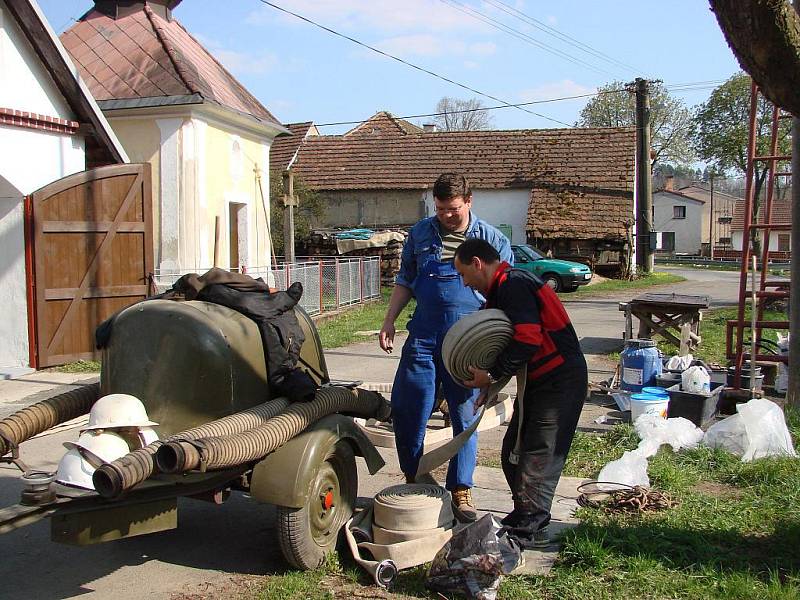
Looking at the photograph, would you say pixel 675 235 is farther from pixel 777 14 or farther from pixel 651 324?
pixel 777 14

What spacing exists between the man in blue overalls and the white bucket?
2787 millimetres

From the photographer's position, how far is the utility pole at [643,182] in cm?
3161

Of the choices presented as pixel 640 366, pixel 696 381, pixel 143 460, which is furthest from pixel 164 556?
pixel 640 366

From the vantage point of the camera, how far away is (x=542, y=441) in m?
4.27

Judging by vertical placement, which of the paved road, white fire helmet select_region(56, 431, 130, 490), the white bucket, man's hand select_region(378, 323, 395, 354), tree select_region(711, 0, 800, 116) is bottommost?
the paved road

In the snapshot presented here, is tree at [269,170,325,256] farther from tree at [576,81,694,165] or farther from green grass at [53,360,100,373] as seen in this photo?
tree at [576,81,694,165]

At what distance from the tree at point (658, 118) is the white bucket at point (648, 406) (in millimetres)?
56776

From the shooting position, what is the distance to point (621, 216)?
3048cm

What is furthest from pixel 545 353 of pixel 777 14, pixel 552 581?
pixel 777 14

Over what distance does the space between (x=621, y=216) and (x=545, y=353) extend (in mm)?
27518

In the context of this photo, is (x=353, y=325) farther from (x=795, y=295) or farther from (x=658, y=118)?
(x=658, y=118)

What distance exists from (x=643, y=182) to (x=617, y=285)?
6354 mm

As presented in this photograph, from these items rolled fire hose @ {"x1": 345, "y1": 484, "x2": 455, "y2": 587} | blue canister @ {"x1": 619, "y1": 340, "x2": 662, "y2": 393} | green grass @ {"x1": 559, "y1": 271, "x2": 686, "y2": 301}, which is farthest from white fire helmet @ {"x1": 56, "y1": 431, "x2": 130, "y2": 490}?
green grass @ {"x1": 559, "y1": 271, "x2": 686, "y2": 301}

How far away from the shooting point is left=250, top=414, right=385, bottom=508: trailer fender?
4035 millimetres
